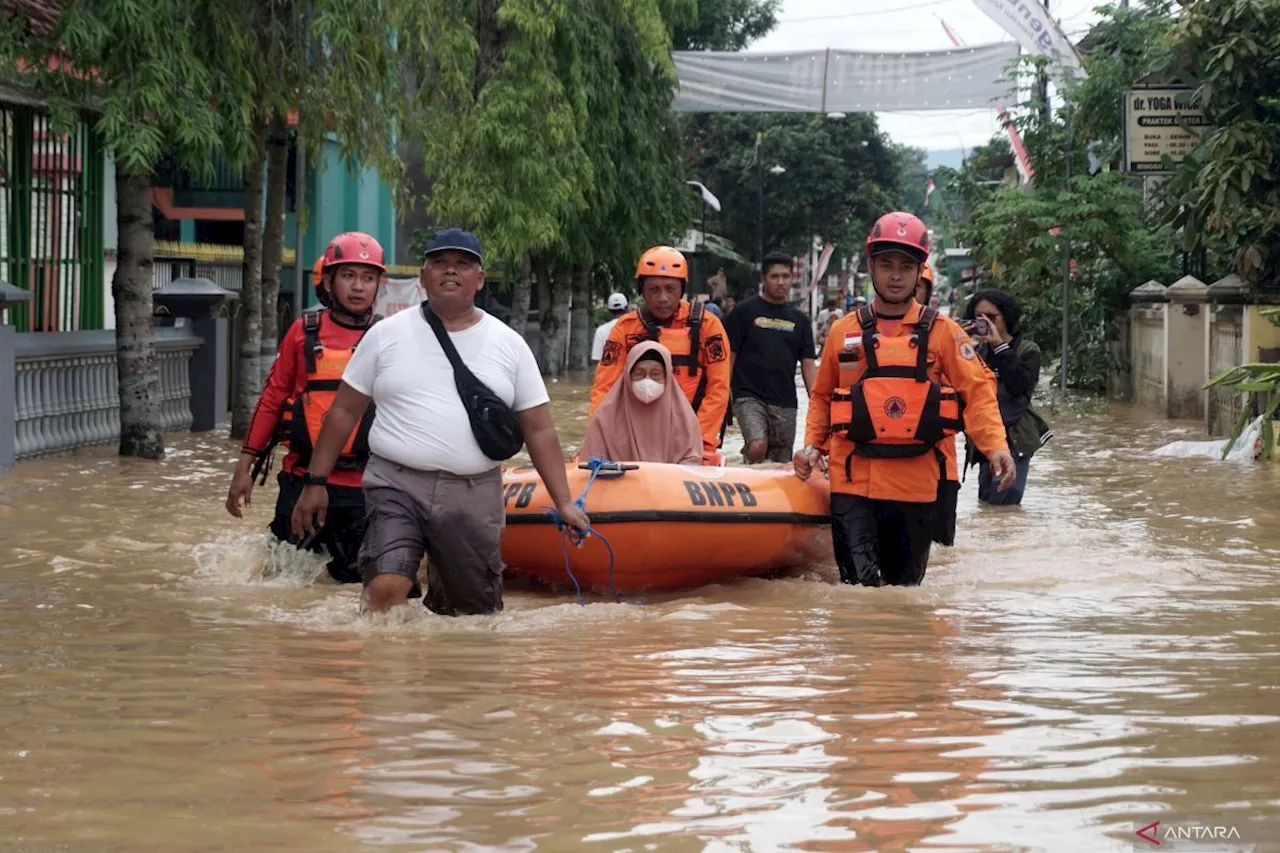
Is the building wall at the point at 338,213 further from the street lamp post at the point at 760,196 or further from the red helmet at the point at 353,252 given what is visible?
the red helmet at the point at 353,252

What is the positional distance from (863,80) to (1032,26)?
15.6 ft

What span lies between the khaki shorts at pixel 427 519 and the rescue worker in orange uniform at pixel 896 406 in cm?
169

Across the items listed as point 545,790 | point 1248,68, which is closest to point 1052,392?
point 1248,68

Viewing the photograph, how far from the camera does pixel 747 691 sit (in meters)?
6.13

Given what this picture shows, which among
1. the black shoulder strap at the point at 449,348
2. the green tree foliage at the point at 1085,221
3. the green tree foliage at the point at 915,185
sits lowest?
the black shoulder strap at the point at 449,348

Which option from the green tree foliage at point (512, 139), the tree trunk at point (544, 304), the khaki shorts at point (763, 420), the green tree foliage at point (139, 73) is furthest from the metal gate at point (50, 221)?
the tree trunk at point (544, 304)

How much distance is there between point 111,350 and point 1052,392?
1562 centimetres

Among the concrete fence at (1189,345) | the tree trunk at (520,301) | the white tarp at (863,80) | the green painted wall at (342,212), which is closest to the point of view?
the concrete fence at (1189,345)

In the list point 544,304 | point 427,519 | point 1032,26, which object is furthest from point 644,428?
point 544,304

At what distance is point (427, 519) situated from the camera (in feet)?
23.1

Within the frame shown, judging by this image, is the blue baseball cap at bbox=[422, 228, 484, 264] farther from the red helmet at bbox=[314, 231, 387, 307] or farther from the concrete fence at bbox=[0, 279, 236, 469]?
the concrete fence at bbox=[0, 279, 236, 469]

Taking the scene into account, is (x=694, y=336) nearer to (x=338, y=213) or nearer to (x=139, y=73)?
(x=139, y=73)

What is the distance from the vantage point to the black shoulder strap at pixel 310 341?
8.23 metres

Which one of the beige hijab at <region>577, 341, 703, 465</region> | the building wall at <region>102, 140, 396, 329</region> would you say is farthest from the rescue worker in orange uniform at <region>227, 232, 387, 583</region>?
the building wall at <region>102, 140, 396, 329</region>
